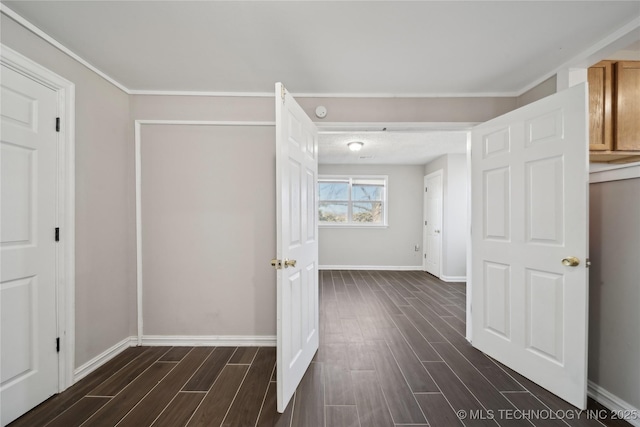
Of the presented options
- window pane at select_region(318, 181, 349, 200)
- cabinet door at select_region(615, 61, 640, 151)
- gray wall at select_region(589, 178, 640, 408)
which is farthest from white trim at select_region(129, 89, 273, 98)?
window pane at select_region(318, 181, 349, 200)

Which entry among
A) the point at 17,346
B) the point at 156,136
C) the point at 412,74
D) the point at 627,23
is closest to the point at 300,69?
the point at 412,74

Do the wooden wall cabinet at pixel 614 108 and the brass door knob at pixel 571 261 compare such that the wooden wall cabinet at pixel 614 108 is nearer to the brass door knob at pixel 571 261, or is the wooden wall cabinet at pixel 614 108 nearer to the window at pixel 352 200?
the brass door knob at pixel 571 261

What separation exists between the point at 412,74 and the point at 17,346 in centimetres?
335

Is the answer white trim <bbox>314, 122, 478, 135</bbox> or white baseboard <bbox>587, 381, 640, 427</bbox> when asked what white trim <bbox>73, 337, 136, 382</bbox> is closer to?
white trim <bbox>314, 122, 478, 135</bbox>

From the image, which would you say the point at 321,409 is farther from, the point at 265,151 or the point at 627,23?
the point at 627,23

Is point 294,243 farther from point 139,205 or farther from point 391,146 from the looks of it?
point 391,146

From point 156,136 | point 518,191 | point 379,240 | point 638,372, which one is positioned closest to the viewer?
point 638,372

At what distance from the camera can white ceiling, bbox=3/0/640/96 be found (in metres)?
1.50

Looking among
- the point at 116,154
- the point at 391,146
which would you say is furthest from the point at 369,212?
the point at 116,154

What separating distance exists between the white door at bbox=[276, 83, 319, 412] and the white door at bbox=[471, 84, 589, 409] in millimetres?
1517

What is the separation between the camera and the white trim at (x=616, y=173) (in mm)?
1548

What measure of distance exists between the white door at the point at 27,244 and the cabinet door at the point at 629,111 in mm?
4164

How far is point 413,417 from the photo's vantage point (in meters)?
1.56

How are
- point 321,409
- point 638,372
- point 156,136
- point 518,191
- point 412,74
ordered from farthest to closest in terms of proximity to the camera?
point 156,136, point 412,74, point 518,191, point 321,409, point 638,372
